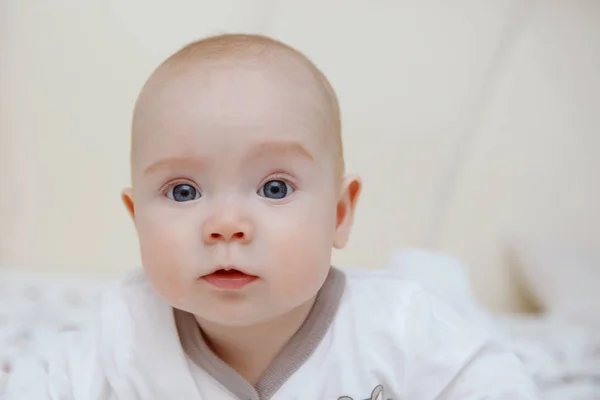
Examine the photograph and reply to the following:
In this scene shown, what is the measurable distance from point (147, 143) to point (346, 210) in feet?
0.78

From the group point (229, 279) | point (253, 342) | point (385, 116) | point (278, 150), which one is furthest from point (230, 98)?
point (385, 116)

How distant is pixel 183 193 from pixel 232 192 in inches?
2.1

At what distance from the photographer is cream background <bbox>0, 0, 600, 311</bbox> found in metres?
1.52

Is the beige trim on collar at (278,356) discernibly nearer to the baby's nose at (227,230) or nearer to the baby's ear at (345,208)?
the baby's ear at (345,208)

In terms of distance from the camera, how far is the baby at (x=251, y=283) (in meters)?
0.73

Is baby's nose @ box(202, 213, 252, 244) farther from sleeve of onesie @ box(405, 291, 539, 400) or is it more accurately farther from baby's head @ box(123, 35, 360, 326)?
sleeve of onesie @ box(405, 291, 539, 400)

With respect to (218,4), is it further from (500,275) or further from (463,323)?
(463,323)

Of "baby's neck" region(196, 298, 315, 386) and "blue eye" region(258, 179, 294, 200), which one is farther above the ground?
"blue eye" region(258, 179, 294, 200)

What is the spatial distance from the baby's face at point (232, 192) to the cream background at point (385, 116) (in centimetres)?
75

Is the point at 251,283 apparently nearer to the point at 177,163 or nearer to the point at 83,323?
the point at 177,163

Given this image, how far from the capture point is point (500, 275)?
5.01 ft

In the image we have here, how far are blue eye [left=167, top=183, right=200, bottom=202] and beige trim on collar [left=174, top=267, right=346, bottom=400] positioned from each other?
20 centimetres

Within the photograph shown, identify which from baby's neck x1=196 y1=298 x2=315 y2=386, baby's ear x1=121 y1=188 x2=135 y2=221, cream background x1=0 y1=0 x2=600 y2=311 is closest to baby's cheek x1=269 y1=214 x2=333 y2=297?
baby's neck x1=196 y1=298 x2=315 y2=386

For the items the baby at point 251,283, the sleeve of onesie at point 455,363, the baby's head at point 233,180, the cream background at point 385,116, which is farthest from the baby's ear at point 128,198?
the cream background at point 385,116
